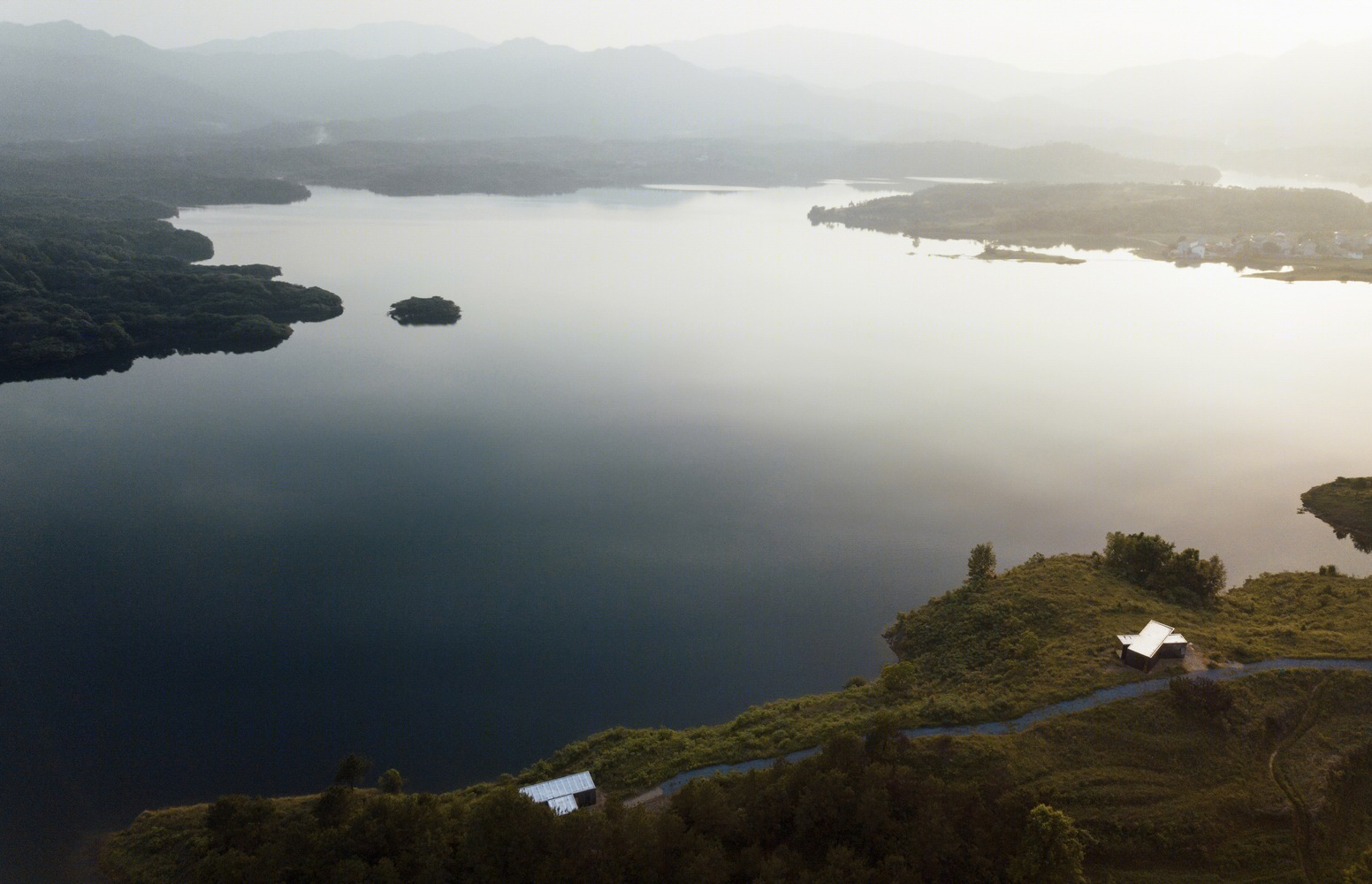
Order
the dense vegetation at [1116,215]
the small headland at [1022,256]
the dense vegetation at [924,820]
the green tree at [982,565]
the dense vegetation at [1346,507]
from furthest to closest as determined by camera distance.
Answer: the dense vegetation at [1116,215] → the small headland at [1022,256] → the dense vegetation at [1346,507] → the green tree at [982,565] → the dense vegetation at [924,820]

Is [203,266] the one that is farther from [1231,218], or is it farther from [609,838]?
[1231,218]

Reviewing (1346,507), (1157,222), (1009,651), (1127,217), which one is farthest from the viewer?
(1127,217)

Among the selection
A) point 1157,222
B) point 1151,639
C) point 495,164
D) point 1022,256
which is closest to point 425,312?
point 1151,639

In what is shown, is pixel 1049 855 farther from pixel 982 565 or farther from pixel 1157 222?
pixel 1157 222

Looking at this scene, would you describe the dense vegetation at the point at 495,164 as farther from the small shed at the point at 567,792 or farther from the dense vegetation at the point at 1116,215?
the small shed at the point at 567,792

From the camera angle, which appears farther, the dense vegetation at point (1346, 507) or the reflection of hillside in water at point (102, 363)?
the reflection of hillside in water at point (102, 363)

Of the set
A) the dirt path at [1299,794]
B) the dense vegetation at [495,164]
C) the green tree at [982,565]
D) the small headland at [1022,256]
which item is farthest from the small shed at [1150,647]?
the dense vegetation at [495,164]
